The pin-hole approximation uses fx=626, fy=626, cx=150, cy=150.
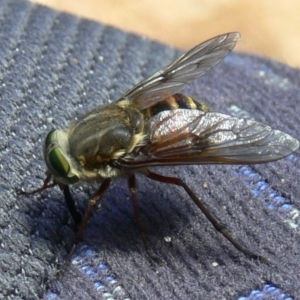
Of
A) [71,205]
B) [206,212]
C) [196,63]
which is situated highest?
[196,63]

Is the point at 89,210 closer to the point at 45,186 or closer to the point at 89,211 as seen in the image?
the point at 89,211

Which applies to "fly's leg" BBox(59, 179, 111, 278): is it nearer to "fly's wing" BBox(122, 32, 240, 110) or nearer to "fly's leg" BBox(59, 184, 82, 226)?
"fly's leg" BBox(59, 184, 82, 226)

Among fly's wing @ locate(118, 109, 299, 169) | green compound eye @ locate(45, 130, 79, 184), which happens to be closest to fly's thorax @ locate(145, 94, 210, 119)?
fly's wing @ locate(118, 109, 299, 169)

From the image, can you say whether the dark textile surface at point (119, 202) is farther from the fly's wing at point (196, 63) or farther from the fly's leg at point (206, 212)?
the fly's wing at point (196, 63)

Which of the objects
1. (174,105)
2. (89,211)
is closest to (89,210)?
(89,211)

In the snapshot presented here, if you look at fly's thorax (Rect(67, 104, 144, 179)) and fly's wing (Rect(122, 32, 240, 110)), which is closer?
fly's thorax (Rect(67, 104, 144, 179))

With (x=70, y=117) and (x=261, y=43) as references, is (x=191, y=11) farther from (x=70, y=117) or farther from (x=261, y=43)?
(x=70, y=117)
